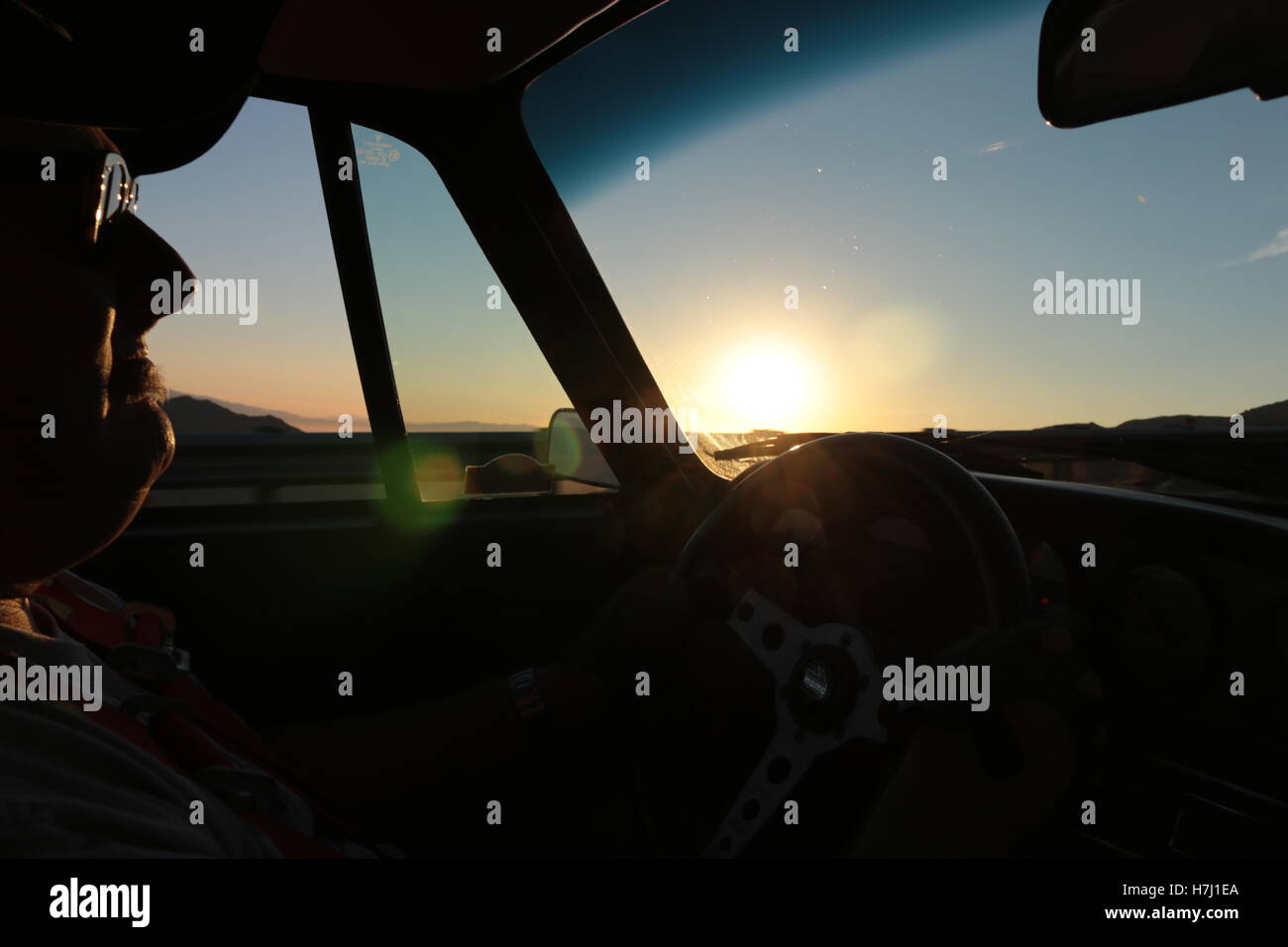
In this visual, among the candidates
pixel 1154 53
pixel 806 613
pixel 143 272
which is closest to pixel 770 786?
pixel 806 613

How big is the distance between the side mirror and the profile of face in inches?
63.3

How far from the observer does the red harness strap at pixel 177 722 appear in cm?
137

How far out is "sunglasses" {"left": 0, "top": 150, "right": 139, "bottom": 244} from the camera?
1413mm

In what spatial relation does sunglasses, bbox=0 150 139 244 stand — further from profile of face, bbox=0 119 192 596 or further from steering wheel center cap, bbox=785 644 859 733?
steering wheel center cap, bbox=785 644 859 733

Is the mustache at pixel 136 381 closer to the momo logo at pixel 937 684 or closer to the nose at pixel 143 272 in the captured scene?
the nose at pixel 143 272

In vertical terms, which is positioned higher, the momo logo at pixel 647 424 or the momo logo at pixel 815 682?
the momo logo at pixel 647 424

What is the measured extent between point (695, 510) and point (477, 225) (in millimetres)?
1151

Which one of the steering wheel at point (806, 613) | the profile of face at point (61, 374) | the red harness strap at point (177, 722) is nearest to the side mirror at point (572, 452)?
the steering wheel at point (806, 613)

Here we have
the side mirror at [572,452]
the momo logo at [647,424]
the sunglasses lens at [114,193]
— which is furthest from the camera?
the side mirror at [572,452]

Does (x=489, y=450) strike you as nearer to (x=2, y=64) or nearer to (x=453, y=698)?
(x=453, y=698)

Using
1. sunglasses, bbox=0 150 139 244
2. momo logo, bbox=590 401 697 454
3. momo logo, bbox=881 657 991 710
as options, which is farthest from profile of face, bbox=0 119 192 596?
momo logo, bbox=590 401 697 454

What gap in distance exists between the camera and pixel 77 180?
1.47 m

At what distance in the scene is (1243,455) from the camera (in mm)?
1945

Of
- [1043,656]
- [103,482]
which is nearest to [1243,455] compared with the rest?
[1043,656]
